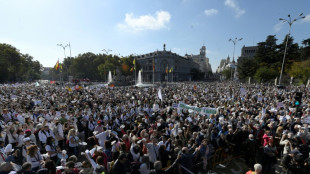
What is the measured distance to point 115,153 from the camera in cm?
451

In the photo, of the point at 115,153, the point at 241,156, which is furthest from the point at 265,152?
the point at 115,153

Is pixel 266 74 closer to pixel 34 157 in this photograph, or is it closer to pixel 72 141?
pixel 72 141

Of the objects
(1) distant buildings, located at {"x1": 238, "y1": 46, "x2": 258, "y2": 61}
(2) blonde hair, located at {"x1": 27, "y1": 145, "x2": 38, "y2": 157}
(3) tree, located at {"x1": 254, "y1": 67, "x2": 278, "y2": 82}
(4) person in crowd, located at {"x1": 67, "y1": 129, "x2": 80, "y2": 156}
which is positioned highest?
(1) distant buildings, located at {"x1": 238, "y1": 46, "x2": 258, "y2": 61}

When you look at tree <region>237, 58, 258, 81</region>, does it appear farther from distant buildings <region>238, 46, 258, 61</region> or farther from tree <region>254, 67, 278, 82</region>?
distant buildings <region>238, 46, 258, 61</region>

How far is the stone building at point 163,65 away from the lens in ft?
290

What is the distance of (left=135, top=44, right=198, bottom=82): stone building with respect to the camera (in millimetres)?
88438

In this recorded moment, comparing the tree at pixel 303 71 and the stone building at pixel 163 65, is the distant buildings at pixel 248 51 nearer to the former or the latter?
the stone building at pixel 163 65

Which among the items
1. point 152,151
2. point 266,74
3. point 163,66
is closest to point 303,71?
point 266,74

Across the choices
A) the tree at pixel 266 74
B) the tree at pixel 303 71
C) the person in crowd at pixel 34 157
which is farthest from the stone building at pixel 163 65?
the person in crowd at pixel 34 157

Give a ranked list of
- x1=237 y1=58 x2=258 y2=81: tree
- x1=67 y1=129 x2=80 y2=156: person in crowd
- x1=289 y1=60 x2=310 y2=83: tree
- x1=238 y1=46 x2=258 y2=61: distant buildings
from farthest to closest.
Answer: x1=238 y1=46 x2=258 y2=61: distant buildings < x1=237 y1=58 x2=258 y2=81: tree < x1=289 y1=60 x2=310 y2=83: tree < x1=67 y1=129 x2=80 y2=156: person in crowd

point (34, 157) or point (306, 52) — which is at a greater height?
point (306, 52)

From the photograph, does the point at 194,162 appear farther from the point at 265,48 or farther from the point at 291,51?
the point at 265,48

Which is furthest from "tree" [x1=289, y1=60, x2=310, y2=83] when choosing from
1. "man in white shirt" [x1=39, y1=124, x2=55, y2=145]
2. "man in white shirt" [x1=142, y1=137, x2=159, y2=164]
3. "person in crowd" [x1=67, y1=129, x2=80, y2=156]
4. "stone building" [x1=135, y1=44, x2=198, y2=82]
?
"stone building" [x1=135, y1=44, x2=198, y2=82]

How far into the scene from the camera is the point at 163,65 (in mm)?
89625
